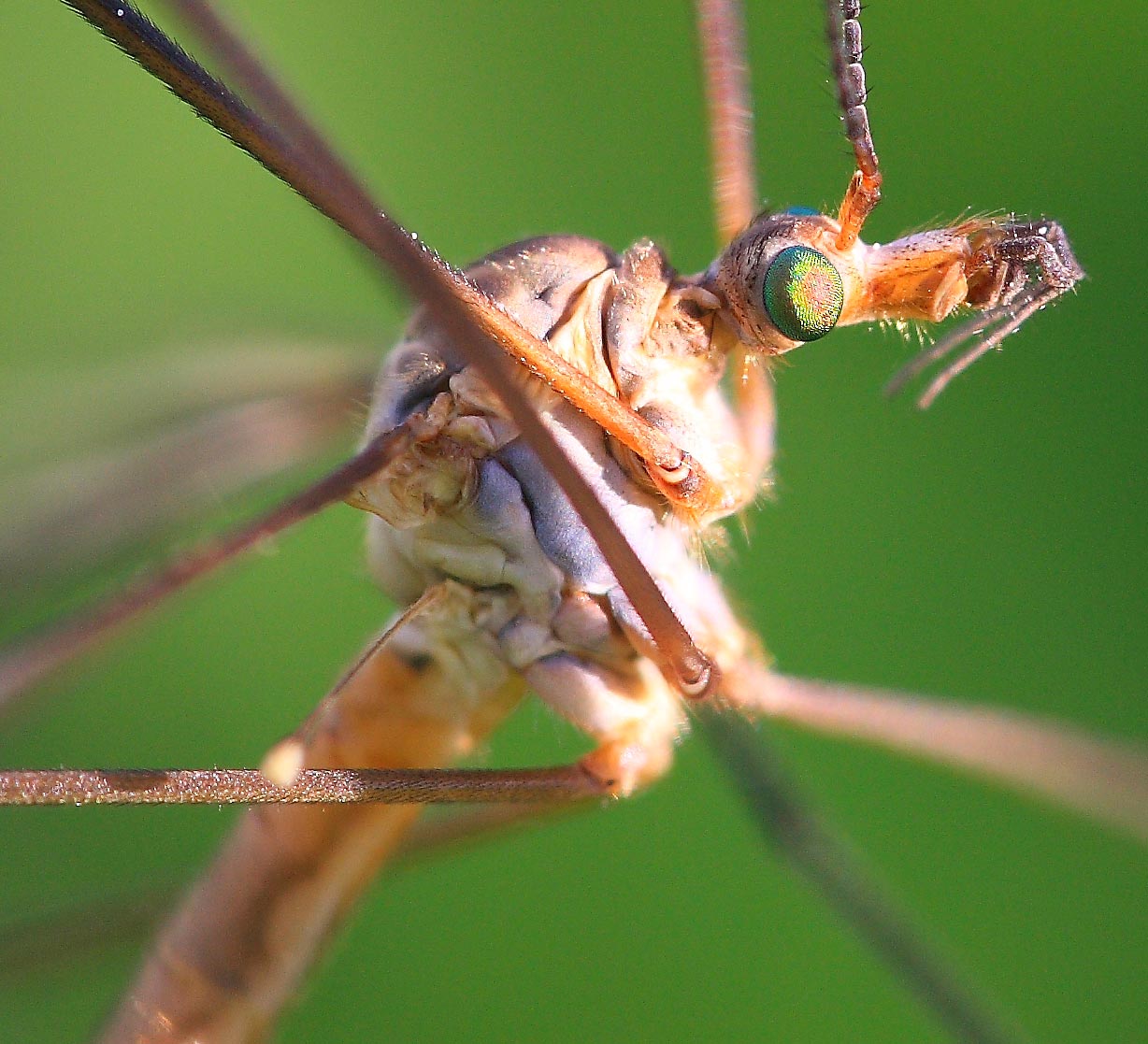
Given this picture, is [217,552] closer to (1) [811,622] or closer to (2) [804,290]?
(2) [804,290]

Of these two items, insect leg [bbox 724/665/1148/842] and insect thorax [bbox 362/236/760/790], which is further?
insect leg [bbox 724/665/1148/842]

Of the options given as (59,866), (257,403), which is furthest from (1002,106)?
(59,866)

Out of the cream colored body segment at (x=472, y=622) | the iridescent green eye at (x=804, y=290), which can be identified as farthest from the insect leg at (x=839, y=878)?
the iridescent green eye at (x=804, y=290)

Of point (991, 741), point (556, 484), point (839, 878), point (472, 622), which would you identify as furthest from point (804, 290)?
point (839, 878)

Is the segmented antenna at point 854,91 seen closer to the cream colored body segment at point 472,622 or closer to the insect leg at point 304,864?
the cream colored body segment at point 472,622

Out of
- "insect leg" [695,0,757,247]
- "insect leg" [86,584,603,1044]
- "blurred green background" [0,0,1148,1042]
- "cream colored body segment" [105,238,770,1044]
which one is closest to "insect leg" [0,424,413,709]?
"cream colored body segment" [105,238,770,1044]

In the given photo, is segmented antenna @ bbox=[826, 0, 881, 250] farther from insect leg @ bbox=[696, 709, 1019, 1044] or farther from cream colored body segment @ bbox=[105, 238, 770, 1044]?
insect leg @ bbox=[696, 709, 1019, 1044]
